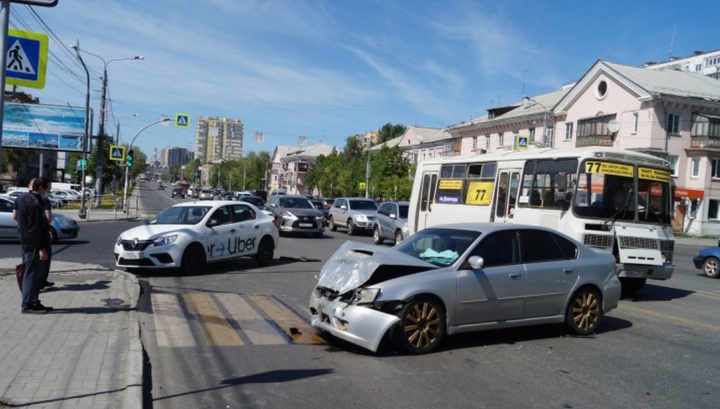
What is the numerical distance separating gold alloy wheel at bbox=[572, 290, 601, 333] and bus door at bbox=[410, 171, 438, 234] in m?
9.74

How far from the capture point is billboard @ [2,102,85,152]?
4662 centimetres

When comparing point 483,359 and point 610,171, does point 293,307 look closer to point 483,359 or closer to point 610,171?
point 483,359

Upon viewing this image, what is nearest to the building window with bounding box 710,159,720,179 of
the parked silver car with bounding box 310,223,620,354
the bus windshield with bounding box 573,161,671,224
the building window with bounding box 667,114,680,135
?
the building window with bounding box 667,114,680,135

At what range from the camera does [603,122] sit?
5034 centimetres

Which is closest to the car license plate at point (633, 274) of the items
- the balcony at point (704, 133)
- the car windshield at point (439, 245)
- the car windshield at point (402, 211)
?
the car windshield at point (439, 245)

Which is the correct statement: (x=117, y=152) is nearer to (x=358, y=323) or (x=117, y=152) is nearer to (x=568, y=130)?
(x=358, y=323)

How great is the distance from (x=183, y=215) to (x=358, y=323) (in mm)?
8512

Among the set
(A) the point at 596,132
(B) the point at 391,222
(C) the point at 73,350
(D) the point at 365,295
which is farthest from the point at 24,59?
(A) the point at 596,132

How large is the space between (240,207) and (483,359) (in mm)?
9479

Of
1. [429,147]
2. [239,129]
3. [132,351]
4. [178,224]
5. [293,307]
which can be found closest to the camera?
[132,351]

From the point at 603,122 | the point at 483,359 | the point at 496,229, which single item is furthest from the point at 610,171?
the point at 603,122

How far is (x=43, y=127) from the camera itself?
155ft

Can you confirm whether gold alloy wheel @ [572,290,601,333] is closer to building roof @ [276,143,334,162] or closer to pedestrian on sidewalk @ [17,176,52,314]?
pedestrian on sidewalk @ [17,176,52,314]

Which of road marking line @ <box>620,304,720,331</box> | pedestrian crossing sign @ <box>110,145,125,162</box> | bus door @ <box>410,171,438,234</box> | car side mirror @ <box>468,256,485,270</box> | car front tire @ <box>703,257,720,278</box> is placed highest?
pedestrian crossing sign @ <box>110,145,125,162</box>
